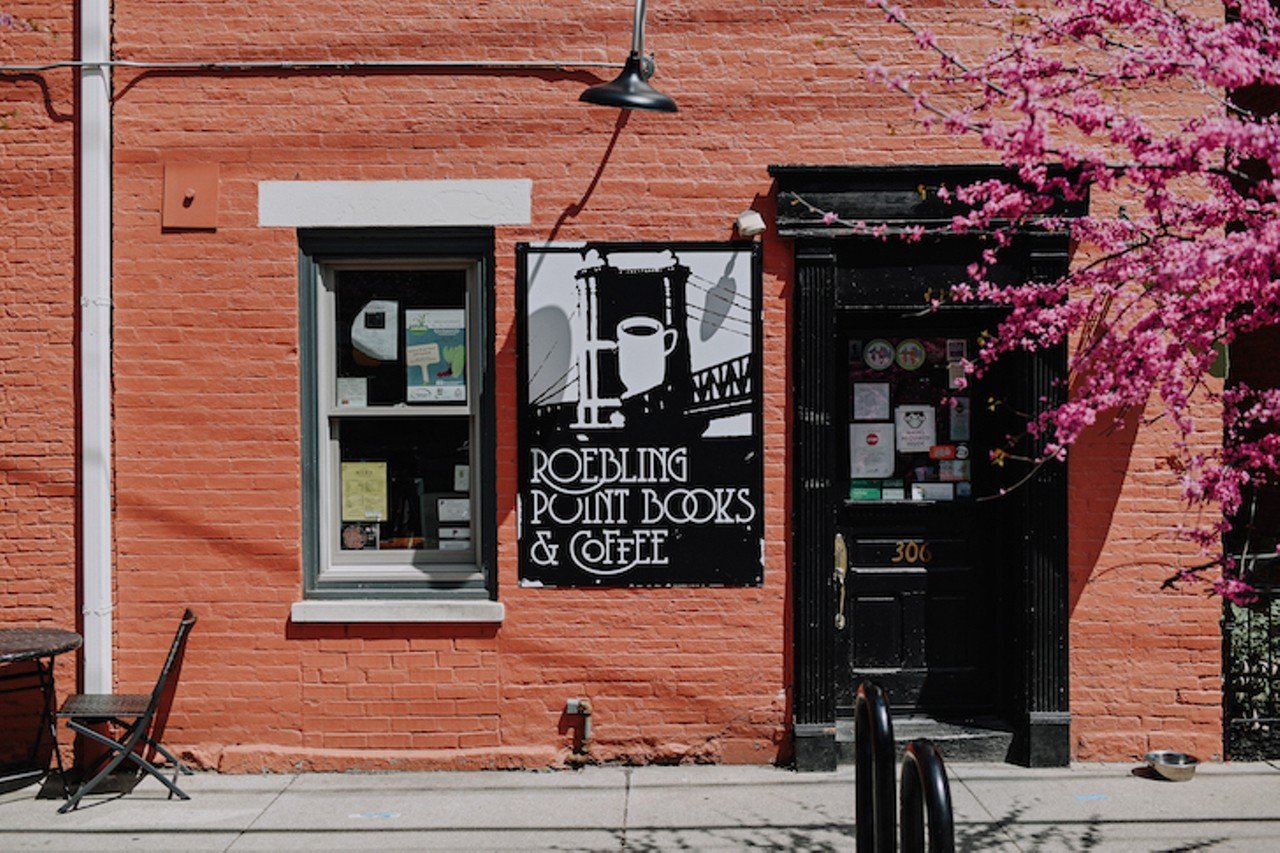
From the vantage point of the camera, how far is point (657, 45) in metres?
7.24

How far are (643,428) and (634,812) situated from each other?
6.88 feet

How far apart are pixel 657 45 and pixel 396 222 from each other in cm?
178

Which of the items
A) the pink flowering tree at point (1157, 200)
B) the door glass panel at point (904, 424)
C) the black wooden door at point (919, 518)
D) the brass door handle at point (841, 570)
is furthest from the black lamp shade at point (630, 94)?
the brass door handle at point (841, 570)

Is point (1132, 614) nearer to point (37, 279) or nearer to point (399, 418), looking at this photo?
point (399, 418)

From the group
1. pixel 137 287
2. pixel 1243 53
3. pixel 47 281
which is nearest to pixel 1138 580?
pixel 1243 53

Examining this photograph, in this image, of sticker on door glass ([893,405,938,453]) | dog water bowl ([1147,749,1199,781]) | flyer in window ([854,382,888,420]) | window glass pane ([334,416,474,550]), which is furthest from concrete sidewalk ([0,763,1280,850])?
flyer in window ([854,382,888,420])

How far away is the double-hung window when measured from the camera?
7.34 metres

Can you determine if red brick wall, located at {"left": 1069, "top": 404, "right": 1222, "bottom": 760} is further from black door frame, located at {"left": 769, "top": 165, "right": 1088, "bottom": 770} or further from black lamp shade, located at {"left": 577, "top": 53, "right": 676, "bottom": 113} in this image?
black lamp shade, located at {"left": 577, "top": 53, "right": 676, "bottom": 113}

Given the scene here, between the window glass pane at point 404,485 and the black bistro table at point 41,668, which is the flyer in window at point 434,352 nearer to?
the window glass pane at point 404,485

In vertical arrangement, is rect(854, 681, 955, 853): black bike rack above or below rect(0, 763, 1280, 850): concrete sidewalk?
above

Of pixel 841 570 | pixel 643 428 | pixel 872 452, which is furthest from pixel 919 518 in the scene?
pixel 643 428

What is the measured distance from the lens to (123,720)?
7.23 metres

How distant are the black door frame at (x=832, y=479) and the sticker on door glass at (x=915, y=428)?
0.60m

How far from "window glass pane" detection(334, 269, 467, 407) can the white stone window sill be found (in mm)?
1176
